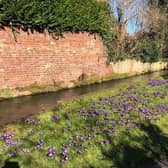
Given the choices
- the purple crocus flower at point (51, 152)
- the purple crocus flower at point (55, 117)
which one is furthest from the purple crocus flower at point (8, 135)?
the purple crocus flower at point (55, 117)

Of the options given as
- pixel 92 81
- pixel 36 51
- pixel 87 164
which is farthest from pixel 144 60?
pixel 87 164

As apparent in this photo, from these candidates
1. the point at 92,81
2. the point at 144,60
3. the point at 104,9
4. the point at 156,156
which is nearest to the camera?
the point at 156,156

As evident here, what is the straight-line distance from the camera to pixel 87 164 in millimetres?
5246

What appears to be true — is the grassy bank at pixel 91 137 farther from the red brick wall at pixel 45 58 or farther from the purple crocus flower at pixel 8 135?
the red brick wall at pixel 45 58

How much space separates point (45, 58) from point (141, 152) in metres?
9.25

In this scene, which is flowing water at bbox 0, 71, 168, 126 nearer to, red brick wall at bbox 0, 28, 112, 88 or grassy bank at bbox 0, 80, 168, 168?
red brick wall at bbox 0, 28, 112, 88

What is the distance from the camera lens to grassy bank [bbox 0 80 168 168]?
5.30 meters

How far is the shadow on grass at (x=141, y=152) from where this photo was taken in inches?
215

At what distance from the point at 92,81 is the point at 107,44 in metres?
3.76

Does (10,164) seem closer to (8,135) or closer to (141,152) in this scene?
(8,135)

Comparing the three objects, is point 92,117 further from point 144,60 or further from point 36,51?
point 144,60

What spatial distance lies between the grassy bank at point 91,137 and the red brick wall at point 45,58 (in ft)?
16.3

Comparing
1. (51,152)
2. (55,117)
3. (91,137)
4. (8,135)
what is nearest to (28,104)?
(55,117)

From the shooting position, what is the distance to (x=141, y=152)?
5898 millimetres
